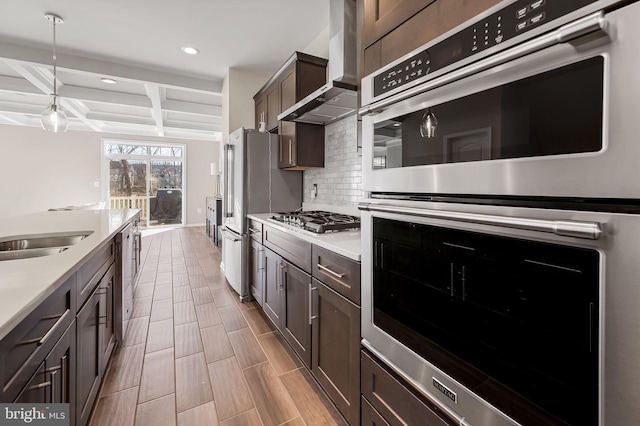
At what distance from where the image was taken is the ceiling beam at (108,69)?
3.24m

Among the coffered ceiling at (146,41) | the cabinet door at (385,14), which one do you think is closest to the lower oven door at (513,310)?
the cabinet door at (385,14)

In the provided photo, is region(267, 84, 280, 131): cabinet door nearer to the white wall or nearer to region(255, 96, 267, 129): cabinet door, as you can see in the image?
region(255, 96, 267, 129): cabinet door

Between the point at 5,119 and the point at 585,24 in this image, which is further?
the point at 5,119

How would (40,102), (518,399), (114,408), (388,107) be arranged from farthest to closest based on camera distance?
(40,102), (114,408), (388,107), (518,399)

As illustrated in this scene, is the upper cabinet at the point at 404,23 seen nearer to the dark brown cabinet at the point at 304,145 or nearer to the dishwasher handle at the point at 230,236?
the dark brown cabinet at the point at 304,145

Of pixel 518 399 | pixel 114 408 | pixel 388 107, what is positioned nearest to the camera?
pixel 518 399

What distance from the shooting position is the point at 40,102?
5.36m

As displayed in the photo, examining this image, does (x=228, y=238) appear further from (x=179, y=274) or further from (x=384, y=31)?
(x=384, y=31)

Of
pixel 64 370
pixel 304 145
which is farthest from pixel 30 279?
pixel 304 145

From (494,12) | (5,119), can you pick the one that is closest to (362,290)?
(494,12)

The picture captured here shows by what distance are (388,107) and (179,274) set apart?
12.4 feet

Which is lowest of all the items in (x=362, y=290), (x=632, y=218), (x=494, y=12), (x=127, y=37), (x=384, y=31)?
(x=362, y=290)

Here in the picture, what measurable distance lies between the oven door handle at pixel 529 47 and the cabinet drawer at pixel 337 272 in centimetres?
74

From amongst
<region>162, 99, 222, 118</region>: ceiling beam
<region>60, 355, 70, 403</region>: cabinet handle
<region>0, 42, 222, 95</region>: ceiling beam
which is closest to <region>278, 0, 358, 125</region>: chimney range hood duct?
<region>60, 355, 70, 403</region>: cabinet handle
